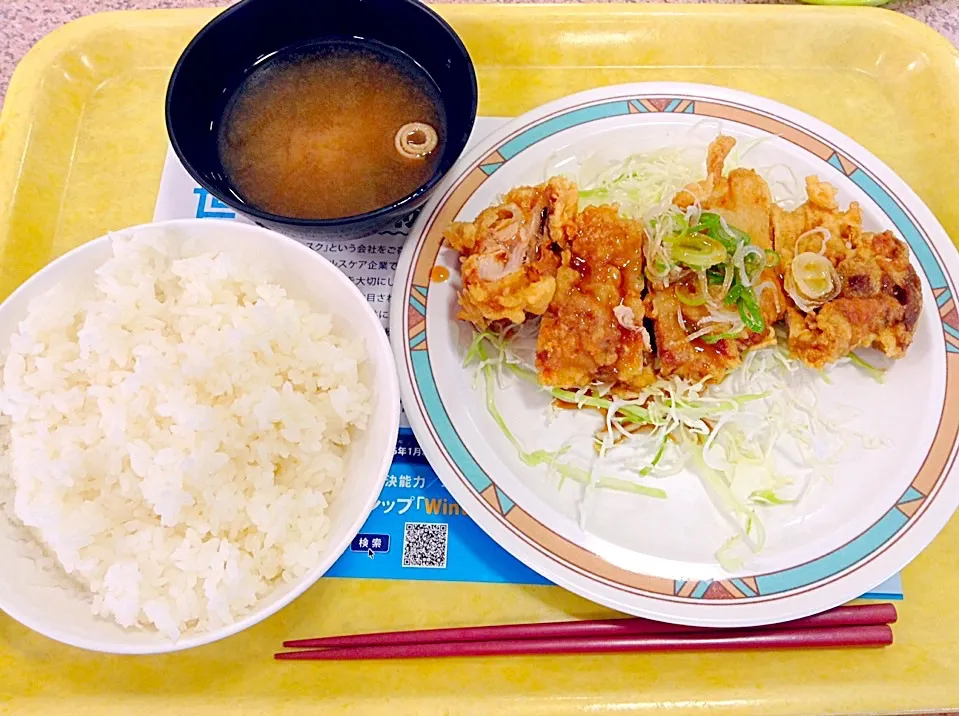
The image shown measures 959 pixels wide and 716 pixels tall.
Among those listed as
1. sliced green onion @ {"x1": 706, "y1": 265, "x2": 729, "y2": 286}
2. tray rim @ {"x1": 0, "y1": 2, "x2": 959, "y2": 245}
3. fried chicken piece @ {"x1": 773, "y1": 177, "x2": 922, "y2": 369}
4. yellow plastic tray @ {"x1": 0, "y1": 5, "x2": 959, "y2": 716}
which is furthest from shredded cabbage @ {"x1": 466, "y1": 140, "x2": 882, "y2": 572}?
tray rim @ {"x1": 0, "y1": 2, "x2": 959, "y2": 245}

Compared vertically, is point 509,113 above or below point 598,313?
above

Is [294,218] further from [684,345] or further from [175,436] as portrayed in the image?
[684,345]

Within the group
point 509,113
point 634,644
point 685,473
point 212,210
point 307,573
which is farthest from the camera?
point 509,113

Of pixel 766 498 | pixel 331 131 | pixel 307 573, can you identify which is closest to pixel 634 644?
pixel 766 498

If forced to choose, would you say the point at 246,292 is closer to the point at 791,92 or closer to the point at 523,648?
the point at 523,648

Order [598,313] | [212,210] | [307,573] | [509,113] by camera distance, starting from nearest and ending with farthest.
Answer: [307,573], [598,313], [212,210], [509,113]

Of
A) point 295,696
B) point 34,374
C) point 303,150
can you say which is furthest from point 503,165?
point 295,696
